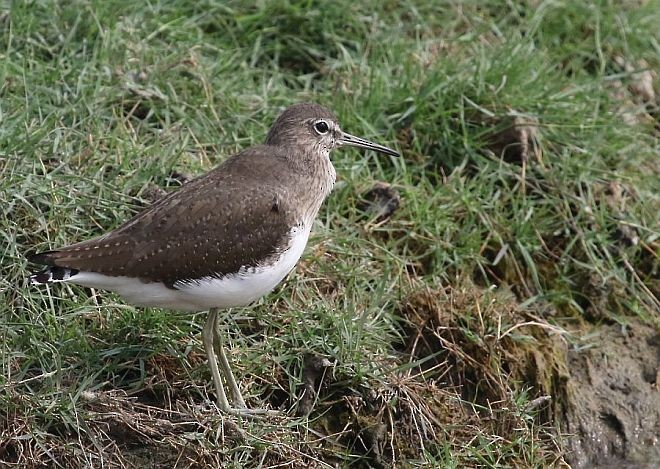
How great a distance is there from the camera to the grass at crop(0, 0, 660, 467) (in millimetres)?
6340

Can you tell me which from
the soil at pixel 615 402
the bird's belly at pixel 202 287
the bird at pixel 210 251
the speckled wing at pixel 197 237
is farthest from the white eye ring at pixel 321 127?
the soil at pixel 615 402

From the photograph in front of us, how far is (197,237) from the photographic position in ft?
20.4

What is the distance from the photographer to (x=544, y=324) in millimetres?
7402

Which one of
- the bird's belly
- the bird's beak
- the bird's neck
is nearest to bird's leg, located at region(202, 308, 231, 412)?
the bird's belly

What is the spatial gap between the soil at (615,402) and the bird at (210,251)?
86.5 inches

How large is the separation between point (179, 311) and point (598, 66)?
14.6 feet

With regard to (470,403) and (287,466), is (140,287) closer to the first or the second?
(287,466)

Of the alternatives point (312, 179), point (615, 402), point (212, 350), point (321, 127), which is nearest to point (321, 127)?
point (321, 127)

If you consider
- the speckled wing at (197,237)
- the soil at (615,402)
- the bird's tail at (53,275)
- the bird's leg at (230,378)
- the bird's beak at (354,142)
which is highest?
the speckled wing at (197,237)

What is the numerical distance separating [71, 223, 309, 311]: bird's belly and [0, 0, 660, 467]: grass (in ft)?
1.49

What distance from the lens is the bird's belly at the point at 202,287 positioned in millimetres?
6070

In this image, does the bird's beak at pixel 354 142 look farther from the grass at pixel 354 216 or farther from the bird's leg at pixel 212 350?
the bird's leg at pixel 212 350

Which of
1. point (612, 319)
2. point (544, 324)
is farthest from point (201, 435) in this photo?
point (612, 319)

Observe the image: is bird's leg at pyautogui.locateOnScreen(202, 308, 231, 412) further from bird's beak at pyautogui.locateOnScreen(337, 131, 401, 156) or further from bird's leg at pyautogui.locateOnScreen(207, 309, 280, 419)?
bird's beak at pyautogui.locateOnScreen(337, 131, 401, 156)
